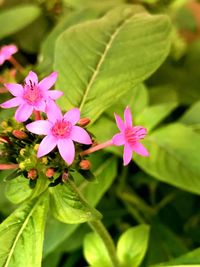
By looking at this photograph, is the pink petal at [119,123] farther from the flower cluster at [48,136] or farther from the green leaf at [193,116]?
the green leaf at [193,116]

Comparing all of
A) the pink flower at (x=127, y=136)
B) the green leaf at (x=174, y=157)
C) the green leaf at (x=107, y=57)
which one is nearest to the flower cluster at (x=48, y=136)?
the pink flower at (x=127, y=136)

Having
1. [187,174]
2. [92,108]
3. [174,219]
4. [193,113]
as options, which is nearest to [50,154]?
[92,108]

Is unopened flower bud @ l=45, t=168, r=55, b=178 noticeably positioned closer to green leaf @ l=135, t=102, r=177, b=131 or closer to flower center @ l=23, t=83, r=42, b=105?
flower center @ l=23, t=83, r=42, b=105

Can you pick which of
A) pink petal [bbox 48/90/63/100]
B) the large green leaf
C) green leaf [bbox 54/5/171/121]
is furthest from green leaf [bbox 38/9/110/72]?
pink petal [bbox 48/90/63/100]

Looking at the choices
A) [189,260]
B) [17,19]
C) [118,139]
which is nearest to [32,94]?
[118,139]

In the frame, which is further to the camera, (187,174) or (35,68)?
(35,68)

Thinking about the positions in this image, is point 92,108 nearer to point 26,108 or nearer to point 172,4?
point 26,108
